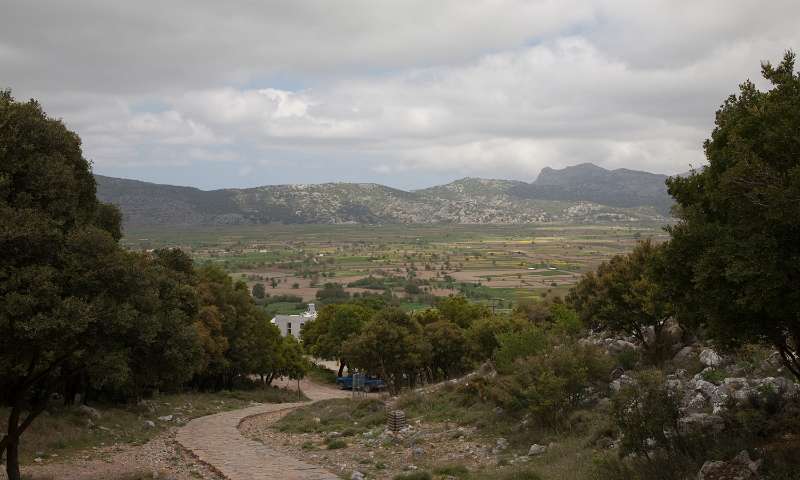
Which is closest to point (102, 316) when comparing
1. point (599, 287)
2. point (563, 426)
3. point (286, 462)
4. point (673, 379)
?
point (286, 462)

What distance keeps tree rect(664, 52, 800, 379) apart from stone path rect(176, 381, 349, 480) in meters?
10.9

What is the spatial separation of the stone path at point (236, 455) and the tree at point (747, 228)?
10865 millimetres

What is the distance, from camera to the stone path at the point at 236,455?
17.3 m

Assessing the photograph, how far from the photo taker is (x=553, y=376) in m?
18.7

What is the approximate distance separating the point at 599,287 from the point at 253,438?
1516cm

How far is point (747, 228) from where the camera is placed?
926 cm

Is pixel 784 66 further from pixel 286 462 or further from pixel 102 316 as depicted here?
pixel 286 462

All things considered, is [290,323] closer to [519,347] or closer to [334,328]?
[334,328]

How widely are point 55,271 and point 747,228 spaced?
1263cm

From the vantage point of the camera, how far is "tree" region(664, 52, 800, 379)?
344 inches

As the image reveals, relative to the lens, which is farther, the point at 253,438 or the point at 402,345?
the point at 402,345

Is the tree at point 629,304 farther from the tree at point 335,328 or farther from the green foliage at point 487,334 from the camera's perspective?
the tree at point 335,328

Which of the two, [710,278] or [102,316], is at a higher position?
[710,278]

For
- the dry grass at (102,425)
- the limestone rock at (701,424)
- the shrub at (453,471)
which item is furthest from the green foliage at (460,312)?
the limestone rock at (701,424)
